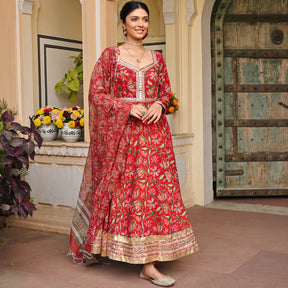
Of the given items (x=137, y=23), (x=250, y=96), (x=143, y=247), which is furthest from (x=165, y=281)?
(x=250, y=96)

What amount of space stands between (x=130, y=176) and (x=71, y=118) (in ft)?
4.85

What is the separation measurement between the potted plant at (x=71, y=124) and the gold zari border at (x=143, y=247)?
4.70ft

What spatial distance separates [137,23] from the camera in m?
3.05

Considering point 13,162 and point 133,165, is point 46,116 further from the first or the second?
point 133,165

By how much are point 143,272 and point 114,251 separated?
0.79 ft

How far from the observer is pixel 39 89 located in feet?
16.1

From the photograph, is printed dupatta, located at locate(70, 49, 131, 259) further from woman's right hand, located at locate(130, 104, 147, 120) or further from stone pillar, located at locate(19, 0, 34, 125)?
stone pillar, located at locate(19, 0, 34, 125)

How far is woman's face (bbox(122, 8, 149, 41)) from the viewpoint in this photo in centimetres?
304

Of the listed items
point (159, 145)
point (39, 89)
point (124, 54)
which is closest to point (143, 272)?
point (159, 145)

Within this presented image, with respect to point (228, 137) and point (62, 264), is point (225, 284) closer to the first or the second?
point (62, 264)

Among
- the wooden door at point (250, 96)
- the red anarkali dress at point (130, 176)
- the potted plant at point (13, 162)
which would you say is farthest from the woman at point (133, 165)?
the wooden door at point (250, 96)

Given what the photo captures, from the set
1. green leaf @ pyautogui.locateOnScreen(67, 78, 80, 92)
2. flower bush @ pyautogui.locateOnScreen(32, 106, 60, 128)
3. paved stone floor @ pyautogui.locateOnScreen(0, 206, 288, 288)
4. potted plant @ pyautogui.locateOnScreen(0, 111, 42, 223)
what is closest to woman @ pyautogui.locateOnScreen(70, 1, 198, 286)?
paved stone floor @ pyautogui.locateOnScreen(0, 206, 288, 288)

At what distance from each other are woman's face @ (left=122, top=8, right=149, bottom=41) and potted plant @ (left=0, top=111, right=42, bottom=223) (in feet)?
2.99

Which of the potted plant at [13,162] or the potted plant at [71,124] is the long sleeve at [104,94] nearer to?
the potted plant at [13,162]
